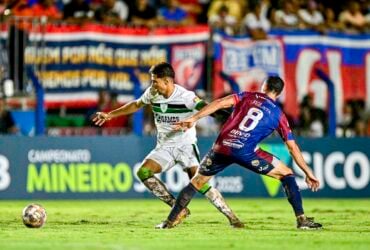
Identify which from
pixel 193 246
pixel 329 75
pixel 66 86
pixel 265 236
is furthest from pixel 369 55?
pixel 193 246

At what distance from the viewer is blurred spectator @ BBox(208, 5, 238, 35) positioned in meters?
23.2

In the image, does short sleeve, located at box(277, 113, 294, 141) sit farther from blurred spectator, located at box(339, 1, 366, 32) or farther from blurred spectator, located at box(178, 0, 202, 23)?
blurred spectator, located at box(339, 1, 366, 32)

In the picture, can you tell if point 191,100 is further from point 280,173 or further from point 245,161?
point 280,173

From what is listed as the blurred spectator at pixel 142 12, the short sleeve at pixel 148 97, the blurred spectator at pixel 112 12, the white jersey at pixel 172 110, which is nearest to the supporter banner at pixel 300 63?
the blurred spectator at pixel 142 12

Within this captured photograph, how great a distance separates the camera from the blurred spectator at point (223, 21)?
912 inches

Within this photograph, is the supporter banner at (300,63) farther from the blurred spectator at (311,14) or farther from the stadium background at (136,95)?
the blurred spectator at (311,14)

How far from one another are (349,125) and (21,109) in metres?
6.91

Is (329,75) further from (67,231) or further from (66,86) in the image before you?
(67,231)

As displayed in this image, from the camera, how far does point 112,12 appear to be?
23266mm

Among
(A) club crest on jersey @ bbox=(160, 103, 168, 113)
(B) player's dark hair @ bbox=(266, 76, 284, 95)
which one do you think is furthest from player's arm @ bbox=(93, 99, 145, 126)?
(B) player's dark hair @ bbox=(266, 76, 284, 95)

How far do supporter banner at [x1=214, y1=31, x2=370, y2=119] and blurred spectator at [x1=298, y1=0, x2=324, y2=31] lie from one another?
3.20 feet

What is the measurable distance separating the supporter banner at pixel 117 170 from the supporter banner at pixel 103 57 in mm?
974

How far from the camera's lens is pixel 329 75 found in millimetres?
23969

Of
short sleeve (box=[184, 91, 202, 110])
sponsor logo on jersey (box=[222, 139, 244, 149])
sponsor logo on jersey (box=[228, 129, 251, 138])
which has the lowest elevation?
sponsor logo on jersey (box=[222, 139, 244, 149])
